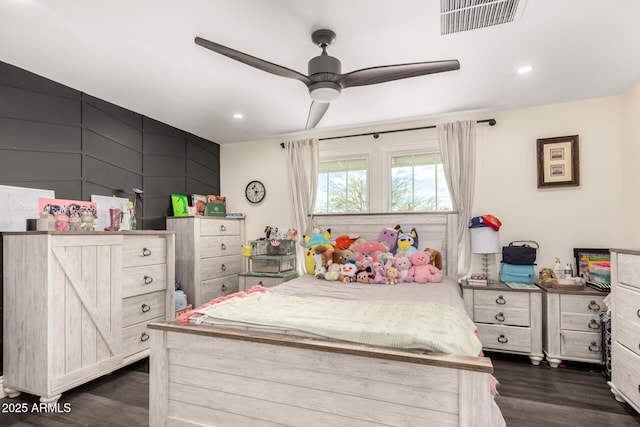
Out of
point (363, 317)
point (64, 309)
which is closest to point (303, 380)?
point (363, 317)

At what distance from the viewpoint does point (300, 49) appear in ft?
7.22

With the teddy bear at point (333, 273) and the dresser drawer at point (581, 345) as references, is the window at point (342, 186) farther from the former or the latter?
the dresser drawer at point (581, 345)

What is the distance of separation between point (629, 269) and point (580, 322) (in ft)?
2.87

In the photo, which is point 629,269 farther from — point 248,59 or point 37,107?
point 37,107

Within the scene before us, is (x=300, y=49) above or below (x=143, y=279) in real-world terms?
above

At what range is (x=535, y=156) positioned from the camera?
3.32 m

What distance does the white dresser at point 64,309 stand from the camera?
2195 millimetres

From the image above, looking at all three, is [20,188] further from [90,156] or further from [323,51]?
[323,51]

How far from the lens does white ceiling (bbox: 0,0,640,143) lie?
1.81m

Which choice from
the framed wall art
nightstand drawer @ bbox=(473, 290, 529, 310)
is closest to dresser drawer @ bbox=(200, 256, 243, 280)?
nightstand drawer @ bbox=(473, 290, 529, 310)

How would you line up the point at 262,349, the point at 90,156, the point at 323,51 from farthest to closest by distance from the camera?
the point at 90,156, the point at 323,51, the point at 262,349

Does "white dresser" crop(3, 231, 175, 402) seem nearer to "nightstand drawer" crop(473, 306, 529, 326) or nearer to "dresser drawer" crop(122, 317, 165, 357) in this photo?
"dresser drawer" crop(122, 317, 165, 357)

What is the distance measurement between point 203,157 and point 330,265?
2.52 metres

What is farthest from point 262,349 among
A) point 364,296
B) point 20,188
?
point 20,188
